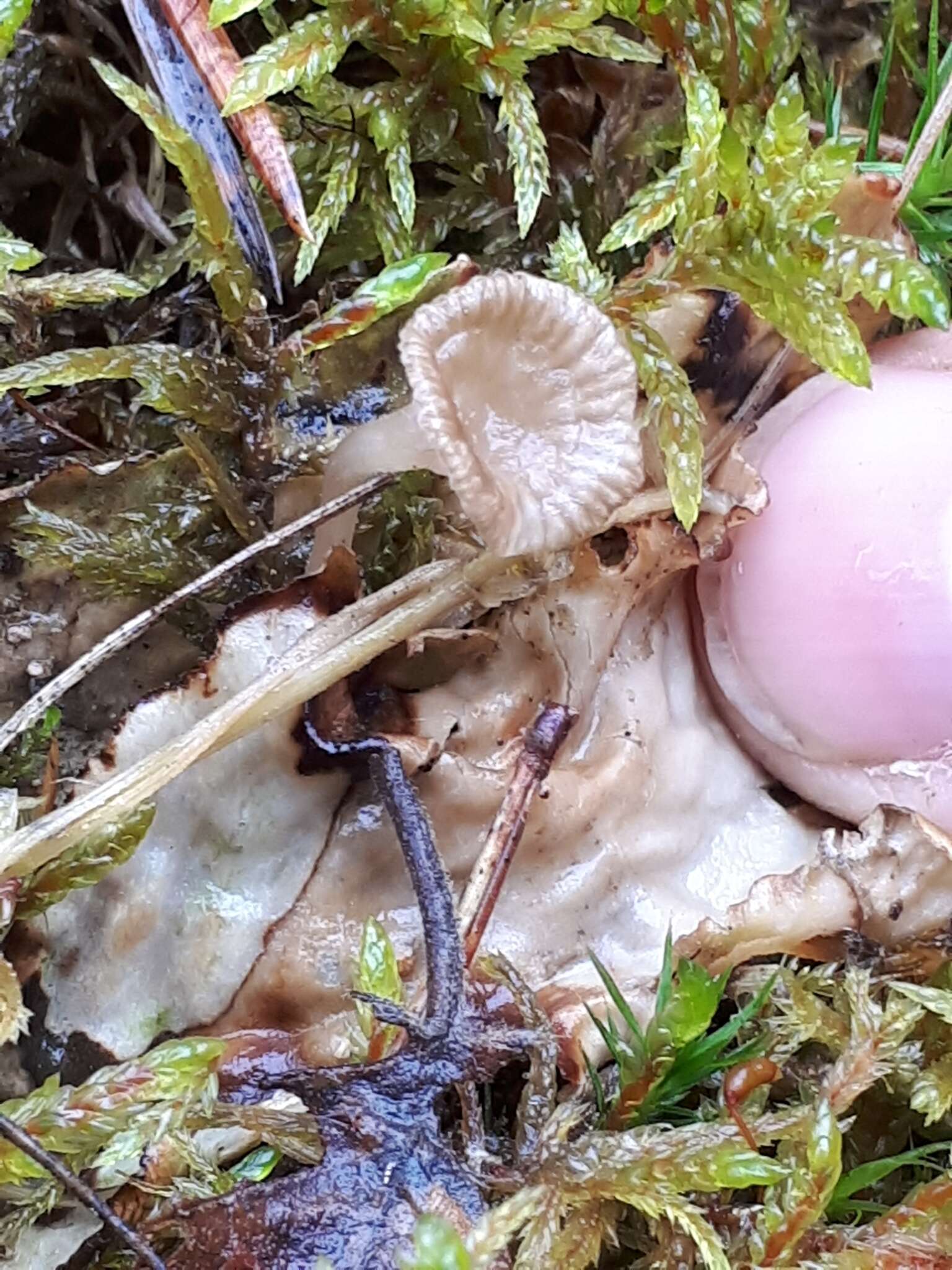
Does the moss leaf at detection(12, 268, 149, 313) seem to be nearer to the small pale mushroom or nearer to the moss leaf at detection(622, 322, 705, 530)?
the small pale mushroom

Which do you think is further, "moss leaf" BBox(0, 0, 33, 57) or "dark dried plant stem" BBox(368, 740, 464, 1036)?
"moss leaf" BBox(0, 0, 33, 57)

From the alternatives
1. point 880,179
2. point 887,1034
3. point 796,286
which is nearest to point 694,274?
point 796,286

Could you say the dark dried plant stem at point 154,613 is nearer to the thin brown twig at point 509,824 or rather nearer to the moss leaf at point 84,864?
the moss leaf at point 84,864

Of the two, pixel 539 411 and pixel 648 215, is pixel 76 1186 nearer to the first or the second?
pixel 539 411

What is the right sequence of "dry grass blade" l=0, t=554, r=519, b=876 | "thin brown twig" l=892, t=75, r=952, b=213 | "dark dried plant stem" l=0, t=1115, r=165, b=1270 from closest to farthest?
"dark dried plant stem" l=0, t=1115, r=165, b=1270 → "dry grass blade" l=0, t=554, r=519, b=876 → "thin brown twig" l=892, t=75, r=952, b=213

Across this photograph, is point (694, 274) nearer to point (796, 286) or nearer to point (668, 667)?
point (796, 286)

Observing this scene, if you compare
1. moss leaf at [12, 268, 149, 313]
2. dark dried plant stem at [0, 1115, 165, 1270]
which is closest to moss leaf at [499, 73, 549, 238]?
moss leaf at [12, 268, 149, 313]
